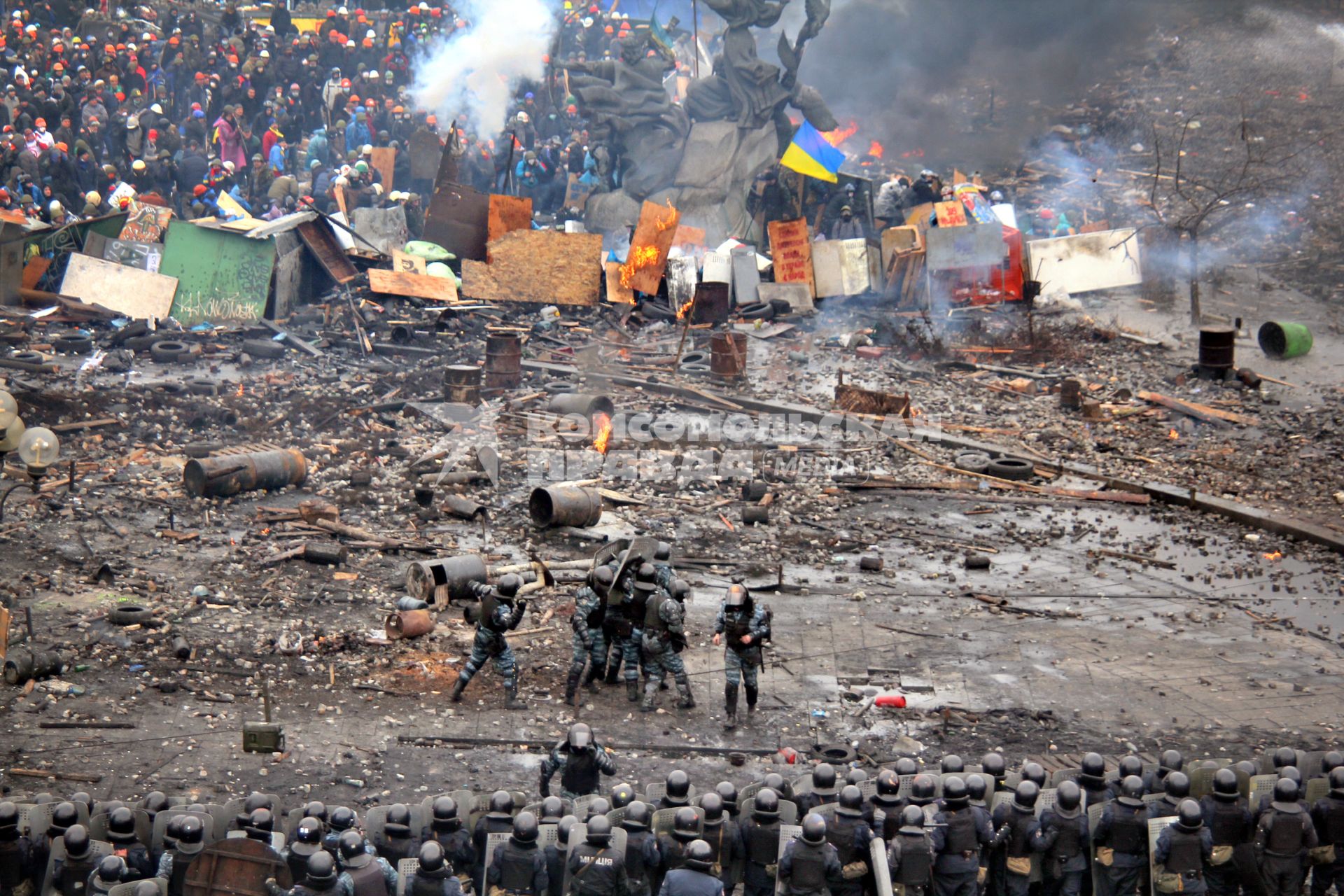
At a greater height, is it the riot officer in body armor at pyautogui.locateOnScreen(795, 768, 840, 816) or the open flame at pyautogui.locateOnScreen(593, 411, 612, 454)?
the open flame at pyautogui.locateOnScreen(593, 411, 612, 454)

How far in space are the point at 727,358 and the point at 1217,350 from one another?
7.30 m

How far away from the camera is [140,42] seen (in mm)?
25703

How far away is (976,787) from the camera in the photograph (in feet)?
24.4

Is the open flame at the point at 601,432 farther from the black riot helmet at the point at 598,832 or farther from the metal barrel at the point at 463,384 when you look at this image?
the black riot helmet at the point at 598,832

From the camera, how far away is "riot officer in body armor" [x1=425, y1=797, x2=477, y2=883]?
23.0 ft

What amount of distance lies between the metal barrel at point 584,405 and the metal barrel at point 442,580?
5.17 meters

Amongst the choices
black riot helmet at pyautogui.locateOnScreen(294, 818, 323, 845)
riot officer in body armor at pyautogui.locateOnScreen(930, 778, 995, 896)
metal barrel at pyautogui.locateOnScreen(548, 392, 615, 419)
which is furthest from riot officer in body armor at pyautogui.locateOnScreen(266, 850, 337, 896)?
metal barrel at pyautogui.locateOnScreen(548, 392, 615, 419)

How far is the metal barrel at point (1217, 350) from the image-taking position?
62.6 ft

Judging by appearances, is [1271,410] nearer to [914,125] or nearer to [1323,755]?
[1323,755]

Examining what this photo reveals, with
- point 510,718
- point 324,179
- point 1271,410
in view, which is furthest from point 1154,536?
point 324,179

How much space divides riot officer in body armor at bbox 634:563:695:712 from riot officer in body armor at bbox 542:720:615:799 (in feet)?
6.33

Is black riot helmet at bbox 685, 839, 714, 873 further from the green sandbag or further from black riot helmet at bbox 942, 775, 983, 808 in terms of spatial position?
the green sandbag

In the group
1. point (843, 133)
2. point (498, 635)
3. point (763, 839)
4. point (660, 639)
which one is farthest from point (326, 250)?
point (763, 839)

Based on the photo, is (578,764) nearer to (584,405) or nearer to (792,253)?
(584,405)
